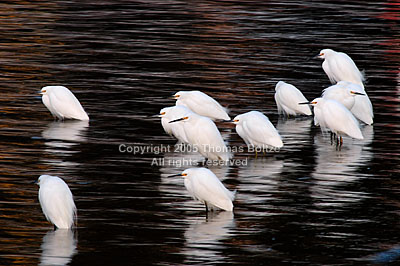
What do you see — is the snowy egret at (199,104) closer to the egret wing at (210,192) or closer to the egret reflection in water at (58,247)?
the egret wing at (210,192)

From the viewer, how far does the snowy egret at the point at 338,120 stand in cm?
1237

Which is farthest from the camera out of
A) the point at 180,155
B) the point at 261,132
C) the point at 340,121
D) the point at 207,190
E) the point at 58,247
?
the point at 340,121

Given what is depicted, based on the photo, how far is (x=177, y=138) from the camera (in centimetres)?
1217

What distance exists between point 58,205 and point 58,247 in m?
0.45

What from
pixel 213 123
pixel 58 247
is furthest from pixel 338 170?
pixel 58 247

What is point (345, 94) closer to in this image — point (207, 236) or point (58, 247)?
point (207, 236)

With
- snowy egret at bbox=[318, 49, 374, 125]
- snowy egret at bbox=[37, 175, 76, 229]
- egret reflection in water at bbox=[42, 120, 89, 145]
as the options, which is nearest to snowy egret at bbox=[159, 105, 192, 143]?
egret reflection in water at bbox=[42, 120, 89, 145]

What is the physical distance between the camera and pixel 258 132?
1169 centimetres

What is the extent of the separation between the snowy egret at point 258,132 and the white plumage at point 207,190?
2435mm

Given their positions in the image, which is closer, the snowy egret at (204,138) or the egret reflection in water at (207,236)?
the egret reflection in water at (207,236)

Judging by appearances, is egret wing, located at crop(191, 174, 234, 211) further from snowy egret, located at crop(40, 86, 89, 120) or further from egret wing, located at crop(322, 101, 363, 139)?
snowy egret, located at crop(40, 86, 89, 120)

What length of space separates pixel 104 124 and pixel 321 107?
3.37m

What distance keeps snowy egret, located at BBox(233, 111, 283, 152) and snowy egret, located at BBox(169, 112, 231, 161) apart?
1.47 feet

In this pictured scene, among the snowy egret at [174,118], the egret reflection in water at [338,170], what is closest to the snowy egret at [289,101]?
the egret reflection in water at [338,170]
